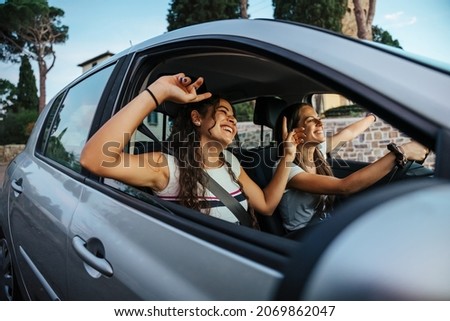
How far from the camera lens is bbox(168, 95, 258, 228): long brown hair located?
1525mm

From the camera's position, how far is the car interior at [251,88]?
52.6 inches

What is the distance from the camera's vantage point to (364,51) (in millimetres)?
898

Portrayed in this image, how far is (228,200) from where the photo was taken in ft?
5.27

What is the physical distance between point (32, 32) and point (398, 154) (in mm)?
26460

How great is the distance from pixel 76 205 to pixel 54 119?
3.78 feet

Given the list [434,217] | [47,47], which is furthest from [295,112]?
[47,47]

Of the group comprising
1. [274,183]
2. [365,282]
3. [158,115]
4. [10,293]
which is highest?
[158,115]

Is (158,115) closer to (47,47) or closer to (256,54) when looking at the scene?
(256,54)

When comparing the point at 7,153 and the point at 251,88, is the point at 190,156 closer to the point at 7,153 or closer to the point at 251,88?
the point at 251,88

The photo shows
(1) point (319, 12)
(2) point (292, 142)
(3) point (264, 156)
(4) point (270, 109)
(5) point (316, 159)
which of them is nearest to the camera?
(2) point (292, 142)

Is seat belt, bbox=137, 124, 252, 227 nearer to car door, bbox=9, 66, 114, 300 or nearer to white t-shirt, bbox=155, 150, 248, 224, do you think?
white t-shirt, bbox=155, 150, 248, 224

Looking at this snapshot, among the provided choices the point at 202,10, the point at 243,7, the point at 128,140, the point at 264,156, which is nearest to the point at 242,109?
the point at 264,156

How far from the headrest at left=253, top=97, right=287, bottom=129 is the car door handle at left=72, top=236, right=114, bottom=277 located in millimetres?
1757

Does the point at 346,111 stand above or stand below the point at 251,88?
below
